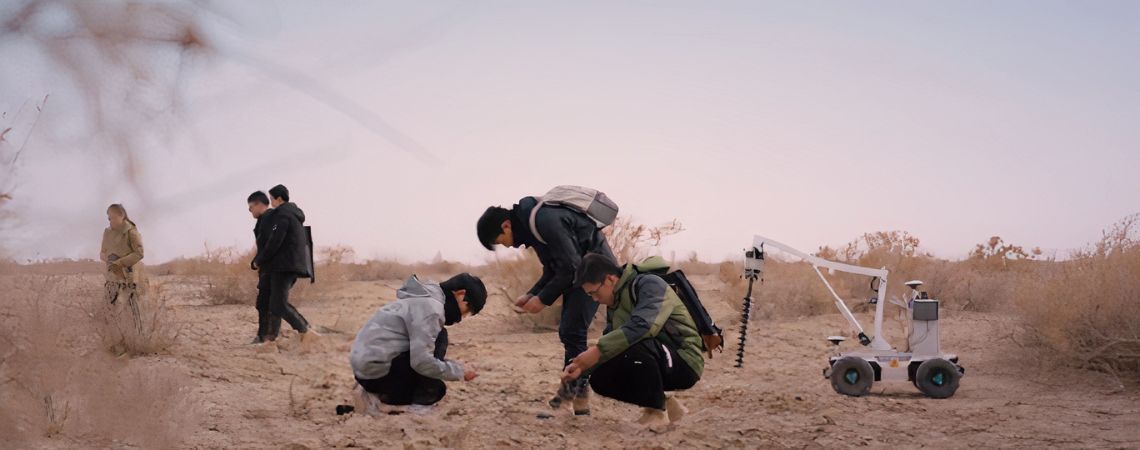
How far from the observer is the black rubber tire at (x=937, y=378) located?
779 cm

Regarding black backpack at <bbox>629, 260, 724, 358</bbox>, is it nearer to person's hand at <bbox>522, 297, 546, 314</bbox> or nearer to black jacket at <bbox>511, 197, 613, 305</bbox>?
black jacket at <bbox>511, 197, 613, 305</bbox>

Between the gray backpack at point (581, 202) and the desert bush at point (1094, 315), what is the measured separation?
14.7 feet

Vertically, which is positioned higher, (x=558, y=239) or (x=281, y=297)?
(x=558, y=239)

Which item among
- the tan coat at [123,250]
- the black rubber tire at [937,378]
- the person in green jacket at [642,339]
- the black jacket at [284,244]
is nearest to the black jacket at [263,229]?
the black jacket at [284,244]

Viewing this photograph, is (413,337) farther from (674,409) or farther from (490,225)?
(674,409)

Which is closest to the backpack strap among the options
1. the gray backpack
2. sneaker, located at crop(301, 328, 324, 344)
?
the gray backpack

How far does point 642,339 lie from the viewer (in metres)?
5.68

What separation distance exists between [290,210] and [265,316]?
1.24 meters

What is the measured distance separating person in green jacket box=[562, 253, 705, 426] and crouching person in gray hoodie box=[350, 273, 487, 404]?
25.6 inches

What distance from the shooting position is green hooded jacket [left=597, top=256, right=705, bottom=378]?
554cm

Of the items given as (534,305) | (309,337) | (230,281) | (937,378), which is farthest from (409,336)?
(230,281)

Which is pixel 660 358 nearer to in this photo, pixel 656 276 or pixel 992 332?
pixel 656 276

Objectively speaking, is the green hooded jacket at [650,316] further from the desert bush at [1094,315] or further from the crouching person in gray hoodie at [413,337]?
the desert bush at [1094,315]

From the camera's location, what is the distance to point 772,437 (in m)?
6.08
